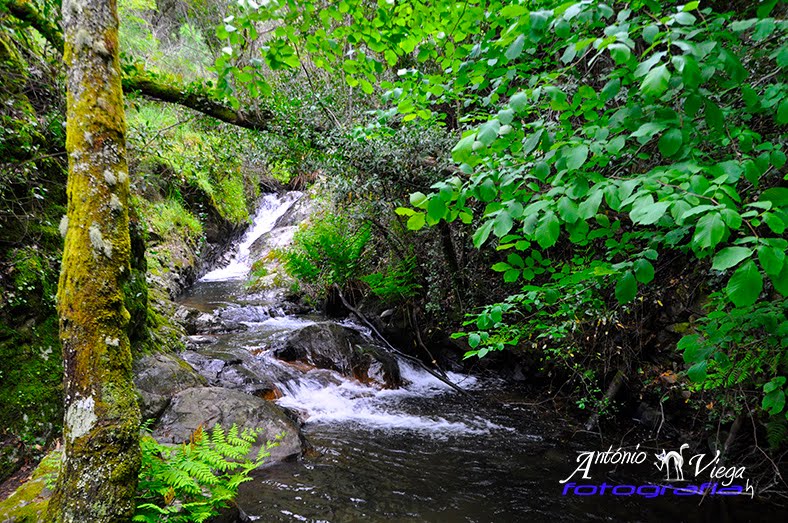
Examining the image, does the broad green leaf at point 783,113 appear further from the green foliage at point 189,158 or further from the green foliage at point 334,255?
the green foliage at point 334,255

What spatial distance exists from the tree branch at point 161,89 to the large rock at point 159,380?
3.52 m

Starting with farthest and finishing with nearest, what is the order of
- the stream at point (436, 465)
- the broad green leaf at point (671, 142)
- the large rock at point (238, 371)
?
the large rock at point (238, 371) < the stream at point (436, 465) < the broad green leaf at point (671, 142)

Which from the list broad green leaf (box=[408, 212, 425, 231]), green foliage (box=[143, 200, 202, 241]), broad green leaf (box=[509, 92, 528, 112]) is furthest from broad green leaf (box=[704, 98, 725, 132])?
green foliage (box=[143, 200, 202, 241])

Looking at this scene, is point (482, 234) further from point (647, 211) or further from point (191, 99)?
point (191, 99)

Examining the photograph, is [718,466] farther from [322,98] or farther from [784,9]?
[322,98]

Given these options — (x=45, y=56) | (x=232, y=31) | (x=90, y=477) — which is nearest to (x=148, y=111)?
(x=45, y=56)

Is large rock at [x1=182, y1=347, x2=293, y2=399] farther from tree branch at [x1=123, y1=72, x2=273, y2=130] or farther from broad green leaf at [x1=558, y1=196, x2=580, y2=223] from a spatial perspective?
broad green leaf at [x1=558, y1=196, x2=580, y2=223]

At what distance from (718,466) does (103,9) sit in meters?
6.41

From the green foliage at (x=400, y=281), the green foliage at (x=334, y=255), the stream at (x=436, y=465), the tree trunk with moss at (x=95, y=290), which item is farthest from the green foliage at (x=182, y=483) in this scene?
the green foliage at (x=334, y=255)

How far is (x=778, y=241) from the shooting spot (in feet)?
3.74

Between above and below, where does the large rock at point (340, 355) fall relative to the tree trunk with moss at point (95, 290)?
below

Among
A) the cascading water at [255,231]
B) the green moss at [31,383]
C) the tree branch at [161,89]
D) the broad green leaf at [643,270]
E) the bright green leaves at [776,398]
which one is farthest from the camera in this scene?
the cascading water at [255,231]

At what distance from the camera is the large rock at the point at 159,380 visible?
4230mm

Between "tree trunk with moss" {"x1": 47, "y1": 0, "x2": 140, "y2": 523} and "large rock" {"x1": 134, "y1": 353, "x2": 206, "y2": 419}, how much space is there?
95.5 inches
